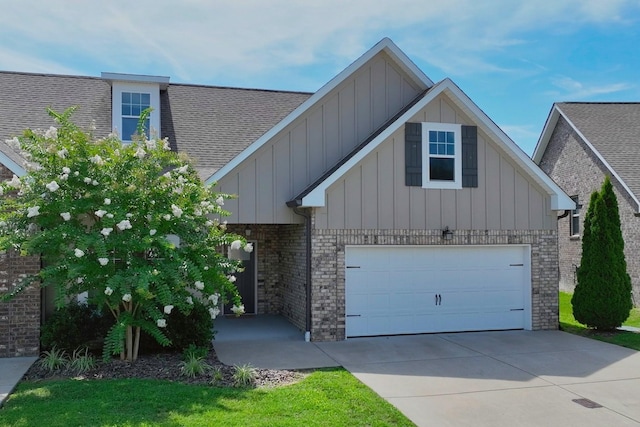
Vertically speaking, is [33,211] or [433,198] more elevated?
[433,198]

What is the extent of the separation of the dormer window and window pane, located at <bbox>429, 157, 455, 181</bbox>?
6.66 m

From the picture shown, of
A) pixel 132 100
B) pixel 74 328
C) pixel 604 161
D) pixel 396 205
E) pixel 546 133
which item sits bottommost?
pixel 74 328

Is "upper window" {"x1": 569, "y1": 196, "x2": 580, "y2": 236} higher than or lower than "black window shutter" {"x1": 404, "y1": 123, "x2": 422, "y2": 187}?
lower

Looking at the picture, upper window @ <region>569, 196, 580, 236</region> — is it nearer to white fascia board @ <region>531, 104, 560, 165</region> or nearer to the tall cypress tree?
white fascia board @ <region>531, 104, 560, 165</region>

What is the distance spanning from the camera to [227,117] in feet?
50.6

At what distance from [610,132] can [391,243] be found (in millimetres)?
12381

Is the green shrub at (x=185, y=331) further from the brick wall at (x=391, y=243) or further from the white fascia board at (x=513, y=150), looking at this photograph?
the white fascia board at (x=513, y=150)

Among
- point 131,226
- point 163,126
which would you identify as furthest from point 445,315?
point 163,126

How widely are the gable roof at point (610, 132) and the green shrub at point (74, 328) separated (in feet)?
48.0

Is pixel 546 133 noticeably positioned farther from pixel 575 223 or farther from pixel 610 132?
pixel 575 223

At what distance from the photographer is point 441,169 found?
12352 mm

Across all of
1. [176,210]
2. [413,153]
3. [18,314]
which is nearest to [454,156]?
[413,153]

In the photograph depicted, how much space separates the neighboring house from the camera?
17.2 meters

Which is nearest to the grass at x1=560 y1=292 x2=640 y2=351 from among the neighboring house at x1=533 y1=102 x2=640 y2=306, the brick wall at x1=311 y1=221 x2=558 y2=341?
the brick wall at x1=311 y1=221 x2=558 y2=341
